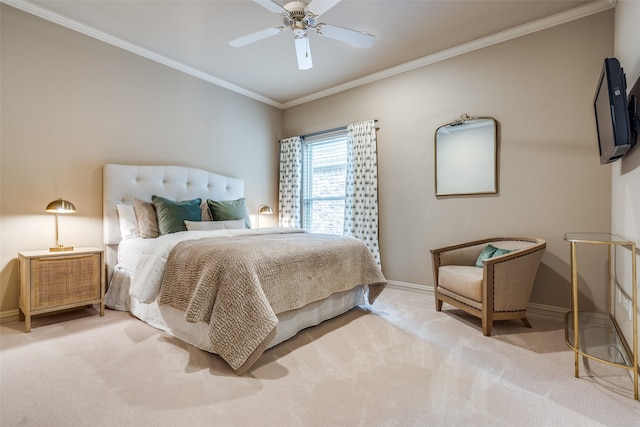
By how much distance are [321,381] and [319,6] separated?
2622 millimetres

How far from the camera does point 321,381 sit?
176cm

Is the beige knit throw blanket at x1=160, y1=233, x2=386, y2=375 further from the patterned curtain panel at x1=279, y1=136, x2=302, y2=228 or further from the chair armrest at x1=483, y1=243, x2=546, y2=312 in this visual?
the patterned curtain panel at x1=279, y1=136, x2=302, y2=228

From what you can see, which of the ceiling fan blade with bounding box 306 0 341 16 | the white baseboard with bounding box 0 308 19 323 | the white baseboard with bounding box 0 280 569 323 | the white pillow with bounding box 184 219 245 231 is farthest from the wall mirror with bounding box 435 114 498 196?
the white baseboard with bounding box 0 308 19 323

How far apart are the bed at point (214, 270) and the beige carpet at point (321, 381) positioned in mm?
197

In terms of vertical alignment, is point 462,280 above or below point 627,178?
below

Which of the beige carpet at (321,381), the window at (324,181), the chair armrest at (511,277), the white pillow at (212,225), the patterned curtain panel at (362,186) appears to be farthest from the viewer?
the window at (324,181)

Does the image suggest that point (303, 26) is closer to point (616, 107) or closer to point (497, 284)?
point (616, 107)

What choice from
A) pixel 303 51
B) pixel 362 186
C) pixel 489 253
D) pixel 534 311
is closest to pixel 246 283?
pixel 303 51

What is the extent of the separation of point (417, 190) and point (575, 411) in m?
2.63

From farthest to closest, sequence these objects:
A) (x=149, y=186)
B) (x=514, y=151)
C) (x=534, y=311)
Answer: (x=149, y=186) → (x=514, y=151) → (x=534, y=311)

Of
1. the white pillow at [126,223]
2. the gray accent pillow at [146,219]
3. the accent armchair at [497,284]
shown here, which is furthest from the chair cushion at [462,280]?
the white pillow at [126,223]

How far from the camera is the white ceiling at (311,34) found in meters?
2.73

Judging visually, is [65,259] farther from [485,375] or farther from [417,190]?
[417,190]

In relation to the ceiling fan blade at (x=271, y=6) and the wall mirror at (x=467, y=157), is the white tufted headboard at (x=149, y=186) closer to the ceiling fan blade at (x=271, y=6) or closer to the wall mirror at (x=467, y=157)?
the ceiling fan blade at (x=271, y=6)
